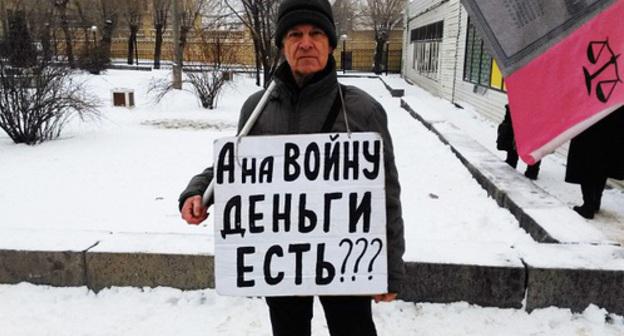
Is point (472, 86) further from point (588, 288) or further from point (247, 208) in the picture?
Result: point (247, 208)

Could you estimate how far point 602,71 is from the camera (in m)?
2.23

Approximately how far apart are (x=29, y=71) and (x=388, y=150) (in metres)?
8.70

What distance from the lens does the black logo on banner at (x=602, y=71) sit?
2.21 m

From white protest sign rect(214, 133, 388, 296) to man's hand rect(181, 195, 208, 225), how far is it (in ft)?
0.34

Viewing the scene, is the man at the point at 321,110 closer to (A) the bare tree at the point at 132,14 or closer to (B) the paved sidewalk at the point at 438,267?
(B) the paved sidewalk at the point at 438,267

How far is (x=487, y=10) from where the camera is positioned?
210cm

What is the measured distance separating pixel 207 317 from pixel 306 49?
2.01m

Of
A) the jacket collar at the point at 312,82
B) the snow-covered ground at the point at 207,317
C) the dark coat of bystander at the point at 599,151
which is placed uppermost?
the jacket collar at the point at 312,82

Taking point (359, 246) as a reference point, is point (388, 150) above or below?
above

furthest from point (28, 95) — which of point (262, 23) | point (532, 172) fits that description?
point (262, 23)

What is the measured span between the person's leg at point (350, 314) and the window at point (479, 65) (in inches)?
402

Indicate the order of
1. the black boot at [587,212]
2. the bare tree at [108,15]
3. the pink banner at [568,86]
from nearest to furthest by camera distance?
the pink banner at [568,86] → the black boot at [587,212] → the bare tree at [108,15]

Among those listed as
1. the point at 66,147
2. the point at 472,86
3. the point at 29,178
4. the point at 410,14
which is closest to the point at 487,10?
the point at 29,178

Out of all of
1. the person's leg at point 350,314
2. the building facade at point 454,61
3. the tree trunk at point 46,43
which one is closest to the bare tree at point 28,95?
the tree trunk at point 46,43
